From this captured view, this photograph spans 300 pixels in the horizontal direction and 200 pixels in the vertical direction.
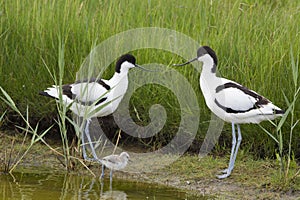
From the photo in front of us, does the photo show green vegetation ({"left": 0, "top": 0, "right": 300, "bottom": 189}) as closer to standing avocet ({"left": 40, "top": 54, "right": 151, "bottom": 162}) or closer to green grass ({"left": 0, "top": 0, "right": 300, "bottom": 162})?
green grass ({"left": 0, "top": 0, "right": 300, "bottom": 162})

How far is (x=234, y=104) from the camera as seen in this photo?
632 centimetres

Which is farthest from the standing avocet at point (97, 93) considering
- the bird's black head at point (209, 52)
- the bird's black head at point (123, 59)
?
the bird's black head at point (209, 52)

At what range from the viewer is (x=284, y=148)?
269 inches

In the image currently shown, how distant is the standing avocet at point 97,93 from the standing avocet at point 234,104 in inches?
32.5

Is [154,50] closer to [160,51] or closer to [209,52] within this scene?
[160,51]

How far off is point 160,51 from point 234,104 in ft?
4.29

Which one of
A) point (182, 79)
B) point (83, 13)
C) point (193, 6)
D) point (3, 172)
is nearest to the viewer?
point (3, 172)

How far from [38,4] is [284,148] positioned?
3.13m

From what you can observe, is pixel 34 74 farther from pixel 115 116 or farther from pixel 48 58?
pixel 115 116

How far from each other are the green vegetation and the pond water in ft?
2.97

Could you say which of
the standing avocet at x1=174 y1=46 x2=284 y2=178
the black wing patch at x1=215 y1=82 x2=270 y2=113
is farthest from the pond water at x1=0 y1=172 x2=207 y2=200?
the black wing patch at x1=215 y1=82 x2=270 y2=113

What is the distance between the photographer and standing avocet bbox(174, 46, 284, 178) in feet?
20.5

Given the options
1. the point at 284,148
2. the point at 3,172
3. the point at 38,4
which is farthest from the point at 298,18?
the point at 3,172

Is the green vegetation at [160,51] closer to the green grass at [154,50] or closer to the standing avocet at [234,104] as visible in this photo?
the green grass at [154,50]
